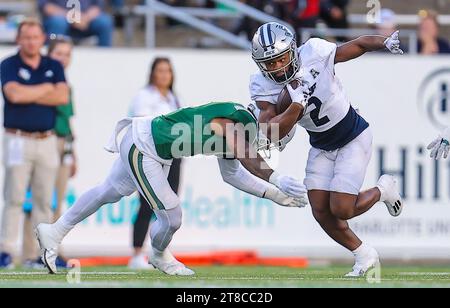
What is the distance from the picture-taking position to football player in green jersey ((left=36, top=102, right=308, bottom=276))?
28.6ft

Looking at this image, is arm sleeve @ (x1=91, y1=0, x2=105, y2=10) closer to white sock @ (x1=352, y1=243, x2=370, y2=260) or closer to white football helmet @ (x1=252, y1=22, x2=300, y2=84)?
white football helmet @ (x1=252, y1=22, x2=300, y2=84)

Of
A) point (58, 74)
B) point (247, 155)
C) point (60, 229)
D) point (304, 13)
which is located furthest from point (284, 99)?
point (304, 13)

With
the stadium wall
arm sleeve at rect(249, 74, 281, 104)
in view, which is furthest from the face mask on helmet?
the stadium wall

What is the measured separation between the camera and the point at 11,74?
38.9ft

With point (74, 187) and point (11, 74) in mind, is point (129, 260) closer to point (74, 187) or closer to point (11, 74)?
point (74, 187)

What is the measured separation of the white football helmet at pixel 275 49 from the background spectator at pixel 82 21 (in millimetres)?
5710

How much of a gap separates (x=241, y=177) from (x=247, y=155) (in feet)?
1.69

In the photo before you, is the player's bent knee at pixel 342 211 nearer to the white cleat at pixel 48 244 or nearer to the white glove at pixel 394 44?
the white glove at pixel 394 44

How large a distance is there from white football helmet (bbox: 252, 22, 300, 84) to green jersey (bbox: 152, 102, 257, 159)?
36 cm

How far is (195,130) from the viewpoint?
877 centimetres

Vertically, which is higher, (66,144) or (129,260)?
(66,144)

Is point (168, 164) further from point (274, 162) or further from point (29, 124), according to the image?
point (274, 162)
